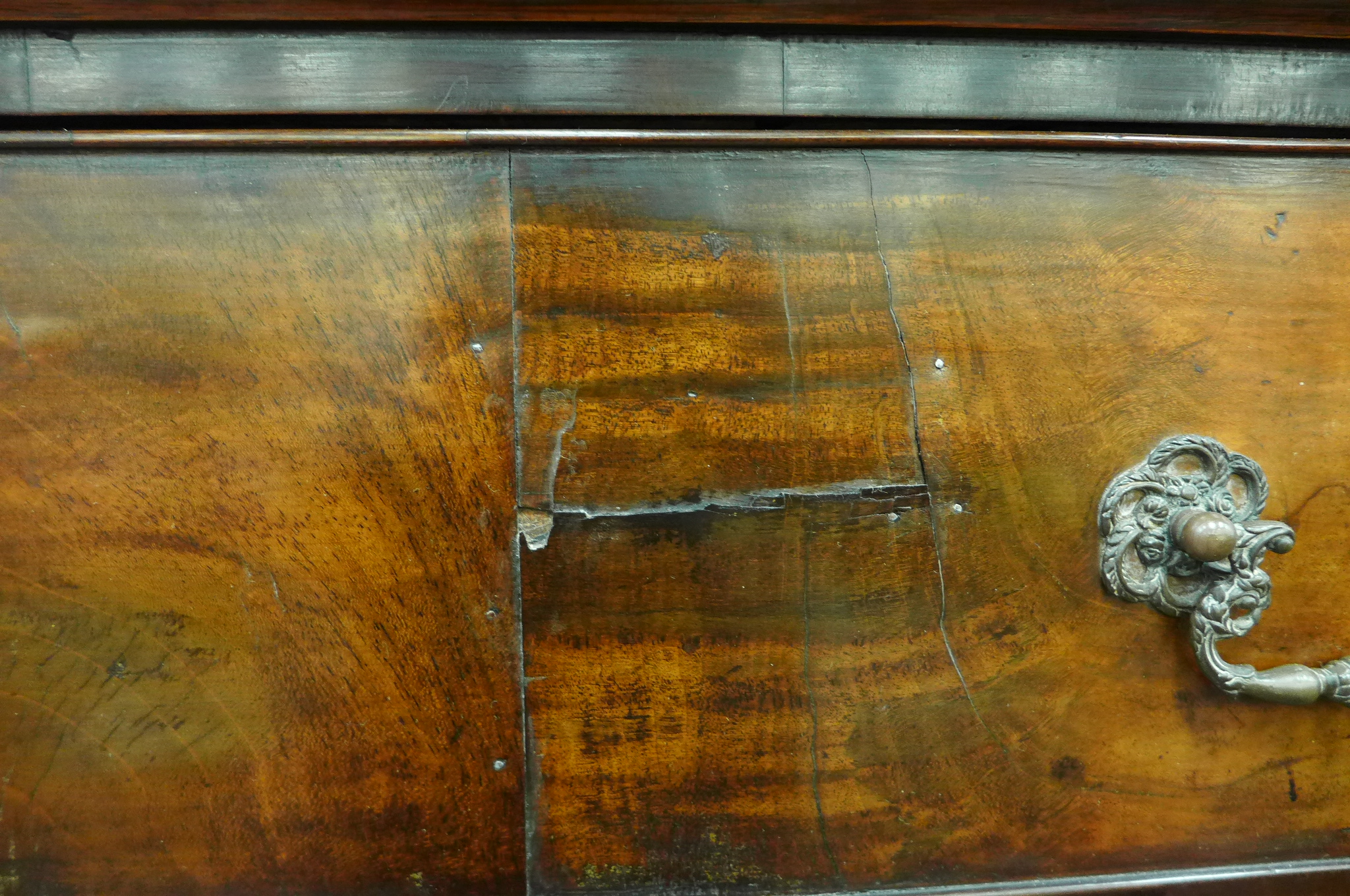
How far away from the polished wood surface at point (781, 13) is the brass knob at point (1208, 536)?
25.9 inches

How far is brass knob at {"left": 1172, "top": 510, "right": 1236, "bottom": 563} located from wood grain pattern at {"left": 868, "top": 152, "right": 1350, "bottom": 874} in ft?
0.37

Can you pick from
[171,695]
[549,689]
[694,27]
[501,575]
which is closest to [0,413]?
[171,695]

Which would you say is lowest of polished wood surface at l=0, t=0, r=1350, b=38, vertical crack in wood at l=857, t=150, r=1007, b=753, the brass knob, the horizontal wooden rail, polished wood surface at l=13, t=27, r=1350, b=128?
the brass knob

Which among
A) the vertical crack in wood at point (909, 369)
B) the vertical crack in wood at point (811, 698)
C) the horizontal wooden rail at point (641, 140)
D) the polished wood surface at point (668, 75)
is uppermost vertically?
the polished wood surface at point (668, 75)

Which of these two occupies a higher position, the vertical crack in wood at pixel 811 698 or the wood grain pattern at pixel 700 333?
the wood grain pattern at pixel 700 333

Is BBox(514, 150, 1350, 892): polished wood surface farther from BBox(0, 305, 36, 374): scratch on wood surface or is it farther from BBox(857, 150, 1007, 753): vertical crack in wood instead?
BBox(0, 305, 36, 374): scratch on wood surface

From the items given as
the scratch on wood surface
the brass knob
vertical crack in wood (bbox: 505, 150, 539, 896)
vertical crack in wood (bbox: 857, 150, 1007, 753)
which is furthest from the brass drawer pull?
the scratch on wood surface

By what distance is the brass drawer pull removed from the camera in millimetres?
1037

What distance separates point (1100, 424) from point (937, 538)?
0.90ft

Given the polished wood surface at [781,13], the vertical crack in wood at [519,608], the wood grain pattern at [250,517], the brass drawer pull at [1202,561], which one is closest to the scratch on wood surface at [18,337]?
the wood grain pattern at [250,517]

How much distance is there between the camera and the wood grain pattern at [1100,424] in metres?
1.05

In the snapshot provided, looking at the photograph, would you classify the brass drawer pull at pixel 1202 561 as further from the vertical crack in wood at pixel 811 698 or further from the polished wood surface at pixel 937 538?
the vertical crack in wood at pixel 811 698

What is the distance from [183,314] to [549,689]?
2.22ft

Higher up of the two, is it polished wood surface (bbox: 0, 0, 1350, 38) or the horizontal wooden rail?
polished wood surface (bbox: 0, 0, 1350, 38)
